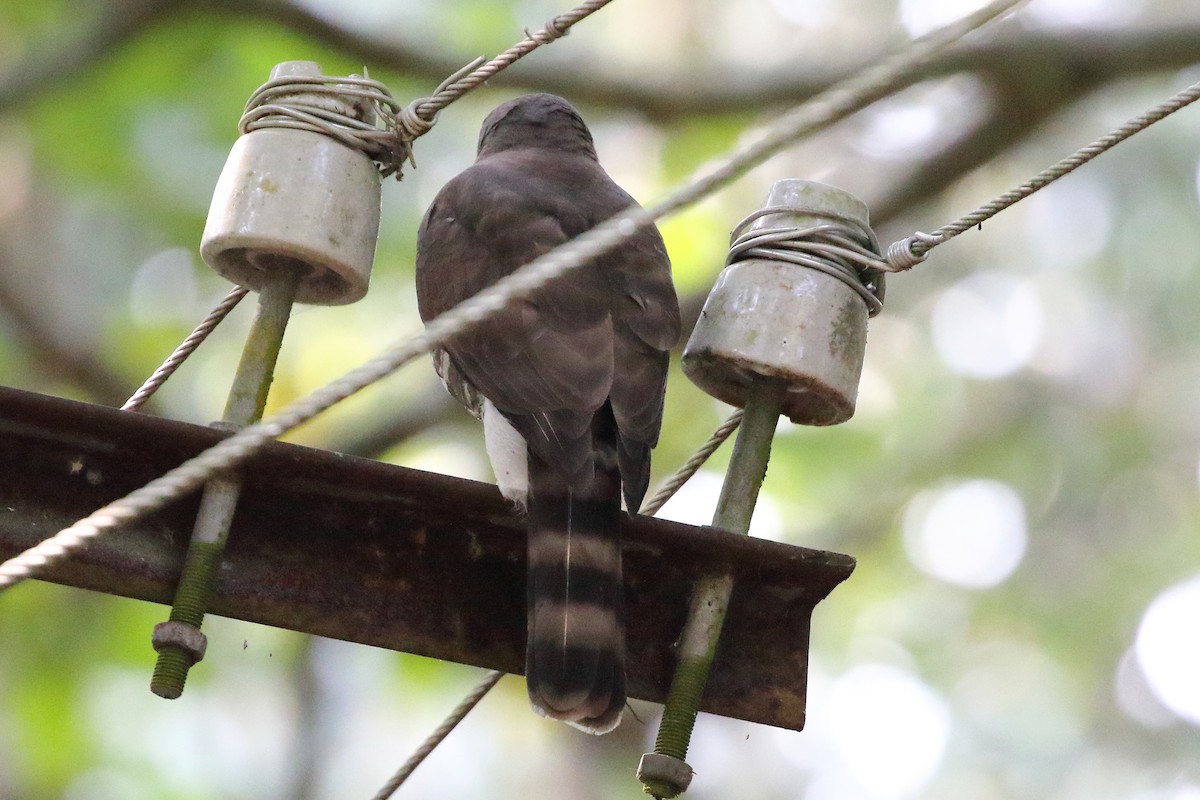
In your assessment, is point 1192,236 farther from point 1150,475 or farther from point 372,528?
point 372,528

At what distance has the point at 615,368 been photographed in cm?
307

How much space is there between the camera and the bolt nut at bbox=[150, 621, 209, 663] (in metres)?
2.43

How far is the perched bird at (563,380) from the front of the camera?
8.55 ft

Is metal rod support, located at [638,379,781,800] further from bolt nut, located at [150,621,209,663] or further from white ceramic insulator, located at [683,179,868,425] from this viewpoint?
bolt nut, located at [150,621,209,663]

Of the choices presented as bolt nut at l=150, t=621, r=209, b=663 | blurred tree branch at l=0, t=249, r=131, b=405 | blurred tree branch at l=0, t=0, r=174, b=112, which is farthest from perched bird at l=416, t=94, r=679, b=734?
blurred tree branch at l=0, t=249, r=131, b=405

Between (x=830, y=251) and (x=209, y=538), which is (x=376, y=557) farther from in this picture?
(x=830, y=251)

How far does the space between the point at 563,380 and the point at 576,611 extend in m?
0.56

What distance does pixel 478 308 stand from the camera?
2.08 meters

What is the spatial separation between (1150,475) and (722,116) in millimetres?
6428

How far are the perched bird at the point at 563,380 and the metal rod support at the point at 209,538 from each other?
1.40 ft

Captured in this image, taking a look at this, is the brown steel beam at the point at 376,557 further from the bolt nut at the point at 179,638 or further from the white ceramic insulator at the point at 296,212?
the white ceramic insulator at the point at 296,212

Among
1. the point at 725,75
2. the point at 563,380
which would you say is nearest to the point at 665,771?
the point at 563,380

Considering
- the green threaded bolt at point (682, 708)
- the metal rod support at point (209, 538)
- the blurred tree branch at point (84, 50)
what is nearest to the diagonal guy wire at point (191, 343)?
the metal rod support at point (209, 538)

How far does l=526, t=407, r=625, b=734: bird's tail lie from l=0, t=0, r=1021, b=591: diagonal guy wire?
663mm
